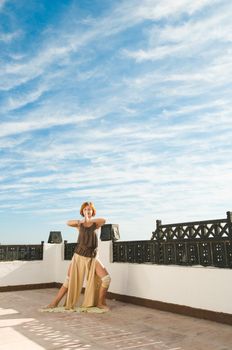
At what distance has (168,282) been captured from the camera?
→ 561 cm

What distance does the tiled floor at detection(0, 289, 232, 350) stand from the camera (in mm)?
3652

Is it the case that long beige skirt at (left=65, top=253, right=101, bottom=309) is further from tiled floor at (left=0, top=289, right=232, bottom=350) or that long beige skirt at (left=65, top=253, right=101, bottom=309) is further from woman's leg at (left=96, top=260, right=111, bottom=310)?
tiled floor at (left=0, top=289, right=232, bottom=350)

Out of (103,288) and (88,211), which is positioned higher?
(88,211)

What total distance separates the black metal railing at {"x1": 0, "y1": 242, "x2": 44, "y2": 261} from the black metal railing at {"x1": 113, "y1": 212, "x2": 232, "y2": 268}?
383 cm

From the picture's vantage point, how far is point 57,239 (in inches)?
394

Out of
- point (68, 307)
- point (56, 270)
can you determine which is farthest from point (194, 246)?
point (56, 270)

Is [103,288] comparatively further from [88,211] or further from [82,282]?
[88,211]

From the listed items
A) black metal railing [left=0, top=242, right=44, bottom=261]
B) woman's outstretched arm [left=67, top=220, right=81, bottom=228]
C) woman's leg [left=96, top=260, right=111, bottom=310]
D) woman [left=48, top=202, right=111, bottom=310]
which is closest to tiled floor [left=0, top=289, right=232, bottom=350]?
woman's leg [left=96, top=260, right=111, bottom=310]

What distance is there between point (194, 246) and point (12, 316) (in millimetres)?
3300

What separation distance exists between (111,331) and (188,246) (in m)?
1.99

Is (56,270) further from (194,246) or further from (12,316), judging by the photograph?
(194,246)

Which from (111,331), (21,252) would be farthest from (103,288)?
(21,252)

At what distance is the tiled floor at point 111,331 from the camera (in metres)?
3.65

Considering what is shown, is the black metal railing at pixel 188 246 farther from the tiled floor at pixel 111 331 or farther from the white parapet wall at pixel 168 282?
the tiled floor at pixel 111 331
